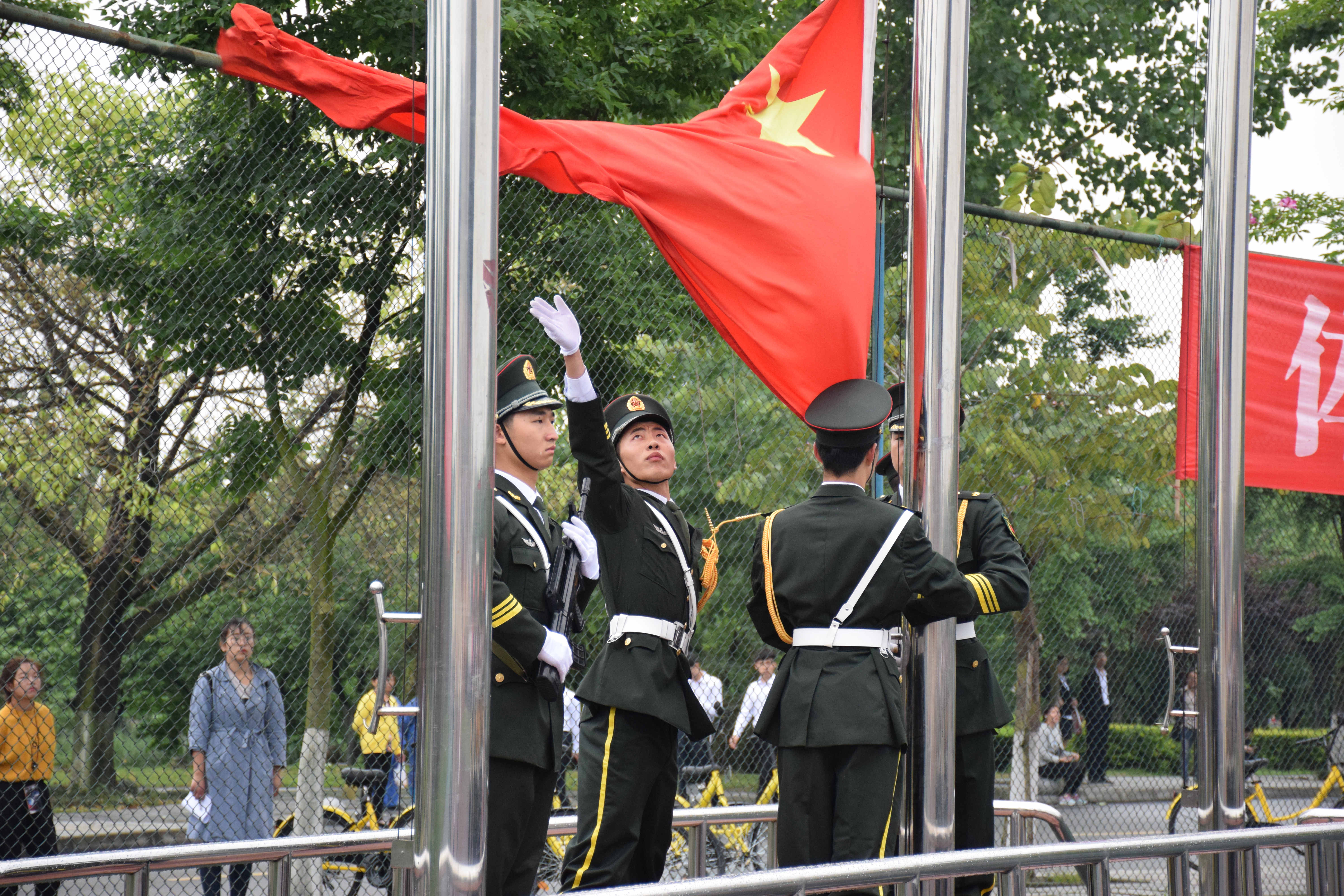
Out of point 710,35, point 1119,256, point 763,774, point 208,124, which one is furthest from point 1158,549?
point 208,124

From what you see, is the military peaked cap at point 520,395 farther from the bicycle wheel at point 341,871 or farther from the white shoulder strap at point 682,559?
the bicycle wheel at point 341,871

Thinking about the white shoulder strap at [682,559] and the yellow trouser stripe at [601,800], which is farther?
the white shoulder strap at [682,559]

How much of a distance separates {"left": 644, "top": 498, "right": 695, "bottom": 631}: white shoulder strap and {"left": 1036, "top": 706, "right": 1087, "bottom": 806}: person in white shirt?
580 centimetres

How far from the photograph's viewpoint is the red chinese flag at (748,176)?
4281mm

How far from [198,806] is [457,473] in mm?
4000

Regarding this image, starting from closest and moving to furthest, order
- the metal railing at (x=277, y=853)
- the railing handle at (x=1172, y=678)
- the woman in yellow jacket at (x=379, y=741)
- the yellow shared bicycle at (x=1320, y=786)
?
the metal railing at (x=277, y=853) → the railing handle at (x=1172, y=678) → the woman in yellow jacket at (x=379, y=741) → the yellow shared bicycle at (x=1320, y=786)

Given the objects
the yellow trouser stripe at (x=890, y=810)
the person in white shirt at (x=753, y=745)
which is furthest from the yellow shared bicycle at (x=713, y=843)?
the yellow trouser stripe at (x=890, y=810)

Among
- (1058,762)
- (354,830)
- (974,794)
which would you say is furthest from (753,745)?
(1058,762)

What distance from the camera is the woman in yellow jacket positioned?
19.0 feet

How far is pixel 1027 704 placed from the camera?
918 centimetres

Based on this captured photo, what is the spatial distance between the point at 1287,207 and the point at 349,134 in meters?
10.4

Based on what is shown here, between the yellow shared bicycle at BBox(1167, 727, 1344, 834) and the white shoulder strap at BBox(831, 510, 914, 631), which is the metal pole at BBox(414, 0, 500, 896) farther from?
the yellow shared bicycle at BBox(1167, 727, 1344, 834)

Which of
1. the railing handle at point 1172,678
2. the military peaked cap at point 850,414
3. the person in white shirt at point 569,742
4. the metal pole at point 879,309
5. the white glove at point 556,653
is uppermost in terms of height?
the metal pole at point 879,309

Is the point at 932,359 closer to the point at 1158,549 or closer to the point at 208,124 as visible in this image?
the point at 208,124
